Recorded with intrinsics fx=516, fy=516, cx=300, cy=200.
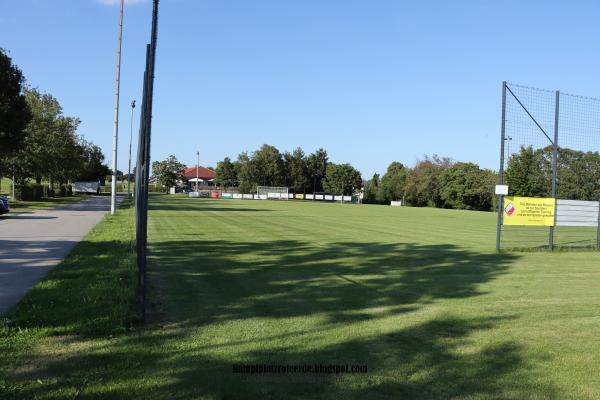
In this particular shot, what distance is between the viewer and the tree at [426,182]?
104188 mm

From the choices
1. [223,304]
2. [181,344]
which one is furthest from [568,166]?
[181,344]

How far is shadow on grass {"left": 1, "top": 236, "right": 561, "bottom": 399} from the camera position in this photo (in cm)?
427

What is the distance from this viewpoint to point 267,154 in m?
126

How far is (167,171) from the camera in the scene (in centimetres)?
12569

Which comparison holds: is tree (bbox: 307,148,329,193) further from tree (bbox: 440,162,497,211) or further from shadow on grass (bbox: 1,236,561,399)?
shadow on grass (bbox: 1,236,561,399)

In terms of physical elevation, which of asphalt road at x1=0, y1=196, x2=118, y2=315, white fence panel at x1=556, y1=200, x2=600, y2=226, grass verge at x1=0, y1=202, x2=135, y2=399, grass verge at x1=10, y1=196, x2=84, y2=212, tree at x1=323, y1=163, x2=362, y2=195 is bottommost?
grass verge at x1=10, y1=196, x2=84, y2=212

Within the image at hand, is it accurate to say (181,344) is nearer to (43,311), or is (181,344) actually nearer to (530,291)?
(43,311)

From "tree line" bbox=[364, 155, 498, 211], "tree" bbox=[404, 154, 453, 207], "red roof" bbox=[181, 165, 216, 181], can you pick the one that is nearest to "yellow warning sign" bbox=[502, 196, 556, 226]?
"tree line" bbox=[364, 155, 498, 211]

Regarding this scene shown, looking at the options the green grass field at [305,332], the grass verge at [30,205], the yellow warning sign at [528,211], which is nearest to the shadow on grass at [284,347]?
the green grass field at [305,332]

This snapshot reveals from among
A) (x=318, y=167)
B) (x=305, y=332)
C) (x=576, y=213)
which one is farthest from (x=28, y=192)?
(x=318, y=167)

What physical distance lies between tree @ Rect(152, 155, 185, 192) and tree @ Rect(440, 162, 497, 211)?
64.0 meters

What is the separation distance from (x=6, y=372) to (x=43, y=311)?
2207 mm

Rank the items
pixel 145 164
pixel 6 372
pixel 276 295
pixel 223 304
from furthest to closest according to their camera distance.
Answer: pixel 276 295 < pixel 223 304 < pixel 145 164 < pixel 6 372

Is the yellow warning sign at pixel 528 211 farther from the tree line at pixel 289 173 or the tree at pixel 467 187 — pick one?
the tree line at pixel 289 173
